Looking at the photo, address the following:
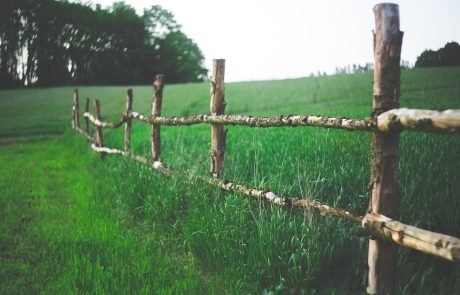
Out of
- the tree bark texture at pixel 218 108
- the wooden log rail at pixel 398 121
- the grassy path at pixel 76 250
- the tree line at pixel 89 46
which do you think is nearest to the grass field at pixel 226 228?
the grassy path at pixel 76 250

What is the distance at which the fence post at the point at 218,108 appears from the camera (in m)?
4.41

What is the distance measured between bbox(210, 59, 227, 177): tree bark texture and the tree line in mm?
32690

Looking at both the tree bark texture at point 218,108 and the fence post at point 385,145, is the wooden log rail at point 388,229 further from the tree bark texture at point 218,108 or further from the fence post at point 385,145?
the tree bark texture at point 218,108

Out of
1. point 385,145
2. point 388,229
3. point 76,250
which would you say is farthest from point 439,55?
point 76,250

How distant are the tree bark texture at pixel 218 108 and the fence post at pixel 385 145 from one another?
2181mm

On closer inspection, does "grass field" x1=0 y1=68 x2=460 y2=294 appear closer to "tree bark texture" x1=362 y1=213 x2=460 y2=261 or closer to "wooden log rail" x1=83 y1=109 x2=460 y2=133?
"tree bark texture" x1=362 y1=213 x2=460 y2=261

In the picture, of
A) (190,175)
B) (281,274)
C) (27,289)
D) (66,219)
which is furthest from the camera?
(66,219)

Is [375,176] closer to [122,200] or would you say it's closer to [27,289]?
[27,289]

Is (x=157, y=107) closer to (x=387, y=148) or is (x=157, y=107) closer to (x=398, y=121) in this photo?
(x=387, y=148)

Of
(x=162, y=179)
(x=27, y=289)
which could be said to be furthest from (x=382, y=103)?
(x=162, y=179)

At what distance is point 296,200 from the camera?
10.3ft

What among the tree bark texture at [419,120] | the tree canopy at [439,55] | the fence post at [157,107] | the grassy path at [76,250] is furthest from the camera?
the fence post at [157,107]

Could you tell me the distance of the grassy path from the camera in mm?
3084

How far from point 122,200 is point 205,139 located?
364 cm
